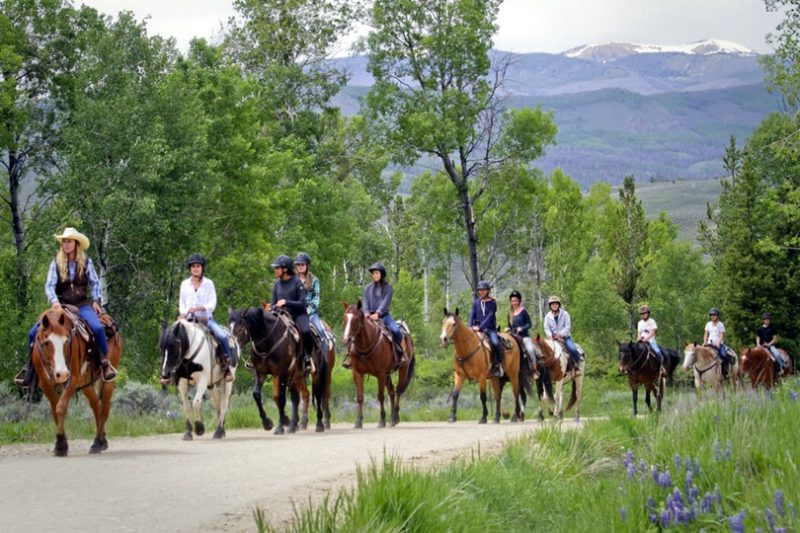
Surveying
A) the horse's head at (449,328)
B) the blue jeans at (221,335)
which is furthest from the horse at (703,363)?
the blue jeans at (221,335)

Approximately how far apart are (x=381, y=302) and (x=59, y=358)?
854 centimetres

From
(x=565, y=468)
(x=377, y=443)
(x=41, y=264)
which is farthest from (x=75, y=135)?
(x=565, y=468)

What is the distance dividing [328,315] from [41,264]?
685 inches

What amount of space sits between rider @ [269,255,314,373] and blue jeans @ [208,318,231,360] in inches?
68.5

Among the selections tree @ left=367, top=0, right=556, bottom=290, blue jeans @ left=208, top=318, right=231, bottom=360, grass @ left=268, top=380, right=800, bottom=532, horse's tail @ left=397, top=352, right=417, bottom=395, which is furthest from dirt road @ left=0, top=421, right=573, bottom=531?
tree @ left=367, top=0, right=556, bottom=290

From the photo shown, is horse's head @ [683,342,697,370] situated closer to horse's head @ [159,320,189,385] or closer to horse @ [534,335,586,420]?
horse @ [534,335,586,420]

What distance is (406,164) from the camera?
49.0 m

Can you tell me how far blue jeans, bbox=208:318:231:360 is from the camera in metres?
18.2

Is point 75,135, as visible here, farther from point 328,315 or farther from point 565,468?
point 565,468

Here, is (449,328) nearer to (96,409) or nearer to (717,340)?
(96,409)

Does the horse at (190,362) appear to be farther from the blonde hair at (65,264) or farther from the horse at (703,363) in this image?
the horse at (703,363)

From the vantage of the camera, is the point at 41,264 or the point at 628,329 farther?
the point at 628,329

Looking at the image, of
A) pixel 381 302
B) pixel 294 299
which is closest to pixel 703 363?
pixel 381 302

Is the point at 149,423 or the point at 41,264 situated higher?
the point at 41,264
